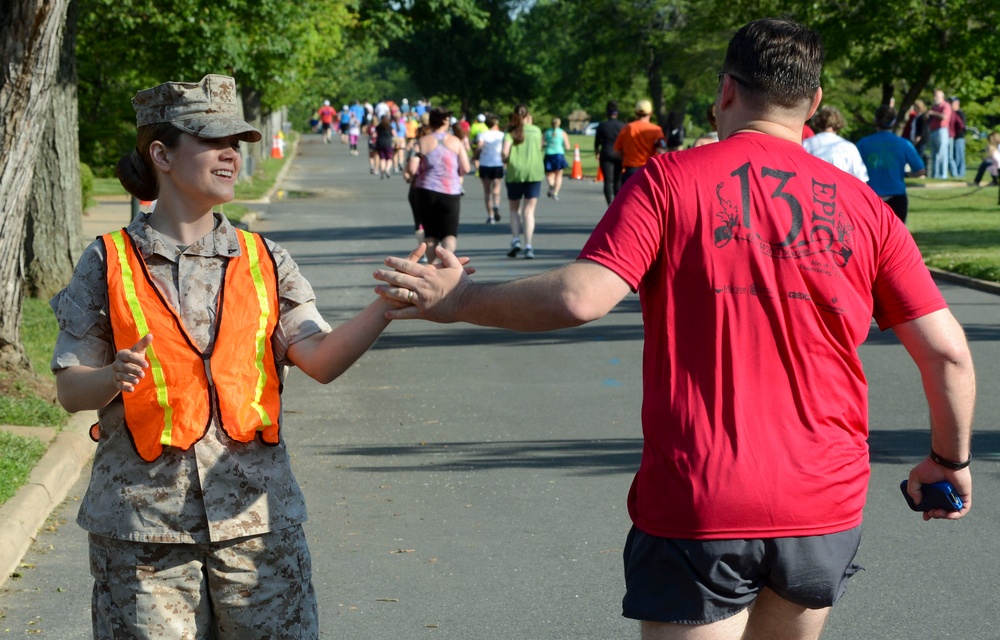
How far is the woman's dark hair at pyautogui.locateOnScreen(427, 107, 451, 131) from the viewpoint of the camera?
14.6 metres

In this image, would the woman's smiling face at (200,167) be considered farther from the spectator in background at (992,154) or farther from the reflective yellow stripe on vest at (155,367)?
the spectator in background at (992,154)

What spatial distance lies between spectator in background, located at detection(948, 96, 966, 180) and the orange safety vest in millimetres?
31506

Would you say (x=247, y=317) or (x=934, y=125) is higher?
(x=247, y=317)

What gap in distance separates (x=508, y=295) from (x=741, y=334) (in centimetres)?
49

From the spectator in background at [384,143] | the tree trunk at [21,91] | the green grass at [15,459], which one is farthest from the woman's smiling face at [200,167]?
the spectator in background at [384,143]

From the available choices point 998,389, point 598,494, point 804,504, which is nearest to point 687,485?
point 804,504

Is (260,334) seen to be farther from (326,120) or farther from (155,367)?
(326,120)

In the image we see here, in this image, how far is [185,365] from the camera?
10.1 feet

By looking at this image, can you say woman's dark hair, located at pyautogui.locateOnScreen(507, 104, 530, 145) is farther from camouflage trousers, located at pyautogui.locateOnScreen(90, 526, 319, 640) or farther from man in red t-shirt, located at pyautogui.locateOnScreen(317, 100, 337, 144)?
man in red t-shirt, located at pyautogui.locateOnScreen(317, 100, 337, 144)

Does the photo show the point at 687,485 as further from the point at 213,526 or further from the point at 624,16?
the point at 624,16

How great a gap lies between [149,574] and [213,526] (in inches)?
7.4

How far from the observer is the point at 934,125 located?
3161cm

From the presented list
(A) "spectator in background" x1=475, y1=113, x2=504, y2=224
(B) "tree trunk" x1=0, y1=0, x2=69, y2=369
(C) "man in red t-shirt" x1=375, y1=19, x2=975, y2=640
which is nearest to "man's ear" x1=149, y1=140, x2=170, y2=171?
(C) "man in red t-shirt" x1=375, y1=19, x2=975, y2=640

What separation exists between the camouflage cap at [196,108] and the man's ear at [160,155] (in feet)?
0.18
